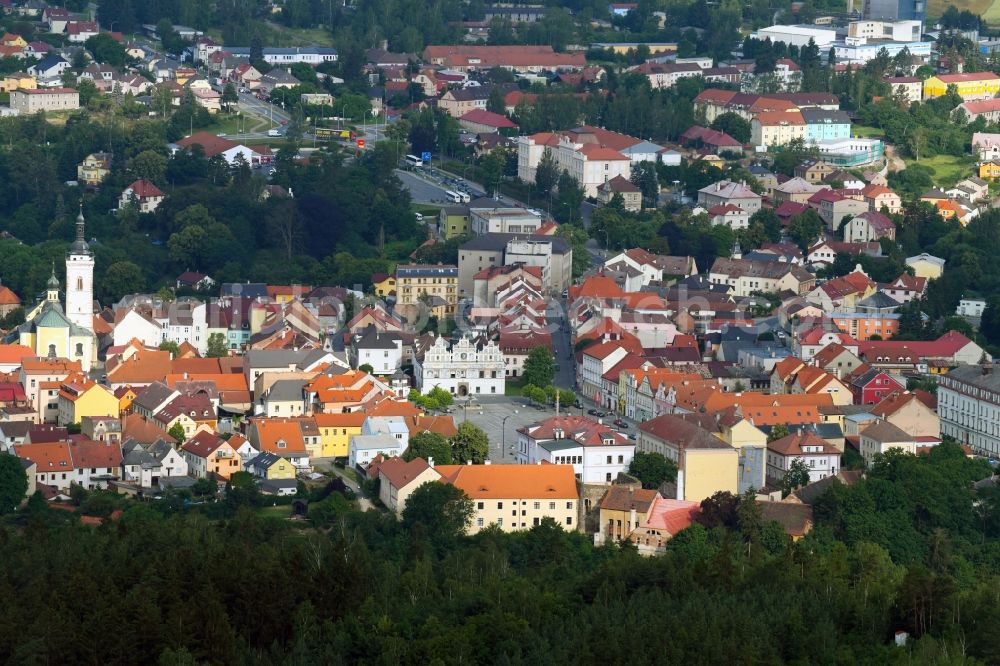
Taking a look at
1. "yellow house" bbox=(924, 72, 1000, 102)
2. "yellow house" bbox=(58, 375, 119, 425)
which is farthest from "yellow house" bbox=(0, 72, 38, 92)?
"yellow house" bbox=(58, 375, 119, 425)

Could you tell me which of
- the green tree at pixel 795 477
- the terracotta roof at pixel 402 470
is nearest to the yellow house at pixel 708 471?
the green tree at pixel 795 477

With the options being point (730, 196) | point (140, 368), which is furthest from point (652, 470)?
point (730, 196)

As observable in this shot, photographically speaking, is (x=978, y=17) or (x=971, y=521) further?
(x=978, y=17)

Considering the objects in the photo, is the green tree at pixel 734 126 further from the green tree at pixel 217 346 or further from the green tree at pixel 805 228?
the green tree at pixel 217 346

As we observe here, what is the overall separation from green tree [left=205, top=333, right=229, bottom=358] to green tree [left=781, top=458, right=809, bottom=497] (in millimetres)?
12083

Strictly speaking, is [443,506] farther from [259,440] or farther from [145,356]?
[145,356]

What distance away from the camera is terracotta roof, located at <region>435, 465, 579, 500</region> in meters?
38.4

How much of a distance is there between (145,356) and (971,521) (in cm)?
1503

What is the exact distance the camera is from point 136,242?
55.4 meters

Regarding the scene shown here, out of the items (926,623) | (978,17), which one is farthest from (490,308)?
(978,17)

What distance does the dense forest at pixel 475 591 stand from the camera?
31188mm

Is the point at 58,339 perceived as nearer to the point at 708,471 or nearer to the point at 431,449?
the point at 431,449

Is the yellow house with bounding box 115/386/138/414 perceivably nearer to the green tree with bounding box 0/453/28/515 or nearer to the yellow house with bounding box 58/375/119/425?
the yellow house with bounding box 58/375/119/425

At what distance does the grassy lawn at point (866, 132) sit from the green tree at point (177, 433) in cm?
2789
